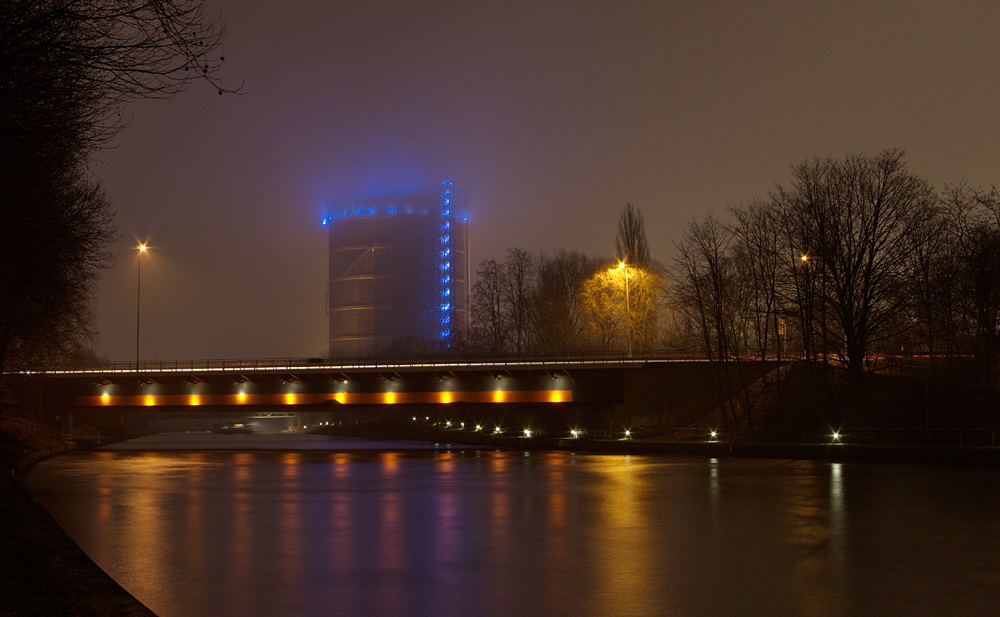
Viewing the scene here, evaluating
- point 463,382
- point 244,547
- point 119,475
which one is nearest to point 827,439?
point 463,382

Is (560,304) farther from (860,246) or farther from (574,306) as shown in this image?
(860,246)

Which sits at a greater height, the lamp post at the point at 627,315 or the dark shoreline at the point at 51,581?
the lamp post at the point at 627,315

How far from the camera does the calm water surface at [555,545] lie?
14.2 m

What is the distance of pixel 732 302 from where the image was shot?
75.8m

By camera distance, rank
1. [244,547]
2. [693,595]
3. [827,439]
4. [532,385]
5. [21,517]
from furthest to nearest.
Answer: [532,385]
[827,439]
[21,517]
[244,547]
[693,595]

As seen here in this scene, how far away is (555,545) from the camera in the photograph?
19.8 m

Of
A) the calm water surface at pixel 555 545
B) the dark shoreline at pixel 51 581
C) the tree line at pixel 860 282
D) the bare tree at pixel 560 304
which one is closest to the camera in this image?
the dark shoreline at pixel 51 581

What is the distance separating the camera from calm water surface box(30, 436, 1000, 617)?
14195 mm

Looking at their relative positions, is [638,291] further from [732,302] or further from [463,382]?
[463,382]

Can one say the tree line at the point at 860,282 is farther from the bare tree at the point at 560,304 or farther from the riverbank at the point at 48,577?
the riverbank at the point at 48,577

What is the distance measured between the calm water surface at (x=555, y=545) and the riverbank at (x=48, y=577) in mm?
640

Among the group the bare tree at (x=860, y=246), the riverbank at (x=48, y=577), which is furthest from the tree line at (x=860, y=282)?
the riverbank at (x=48, y=577)

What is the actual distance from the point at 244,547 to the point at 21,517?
5.75 meters

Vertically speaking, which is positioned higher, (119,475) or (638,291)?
(638,291)
